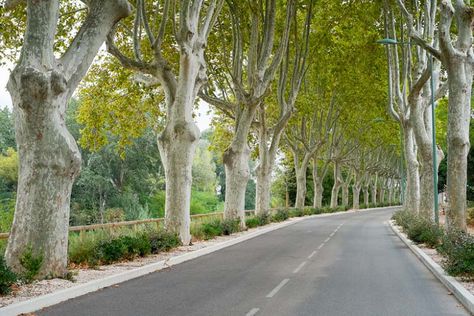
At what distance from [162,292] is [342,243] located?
12.7 meters

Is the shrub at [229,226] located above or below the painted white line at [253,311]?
above

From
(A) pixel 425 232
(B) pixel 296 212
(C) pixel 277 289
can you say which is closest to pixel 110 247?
(C) pixel 277 289

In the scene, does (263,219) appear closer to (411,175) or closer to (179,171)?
(411,175)

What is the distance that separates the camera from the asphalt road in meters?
8.55

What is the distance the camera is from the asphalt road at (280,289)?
8.55m

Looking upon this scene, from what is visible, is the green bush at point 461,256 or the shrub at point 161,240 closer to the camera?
the green bush at point 461,256

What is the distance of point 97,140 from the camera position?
25984 millimetres

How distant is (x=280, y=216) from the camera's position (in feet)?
126

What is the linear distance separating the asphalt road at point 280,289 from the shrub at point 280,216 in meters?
20.5

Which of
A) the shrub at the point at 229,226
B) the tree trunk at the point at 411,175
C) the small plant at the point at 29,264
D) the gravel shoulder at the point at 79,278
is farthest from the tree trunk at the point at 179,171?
the tree trunk at the point at 411,175

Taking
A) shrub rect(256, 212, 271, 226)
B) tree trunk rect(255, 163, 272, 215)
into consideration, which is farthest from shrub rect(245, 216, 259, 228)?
tree trunk rect(255, 163, 272, 215)

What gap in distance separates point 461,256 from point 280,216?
90.2 ft

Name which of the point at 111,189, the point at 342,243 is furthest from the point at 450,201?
the point at 111,189

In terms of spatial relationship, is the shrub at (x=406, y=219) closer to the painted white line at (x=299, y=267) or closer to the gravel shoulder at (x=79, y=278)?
the painted white line at (x=299, y=267)
